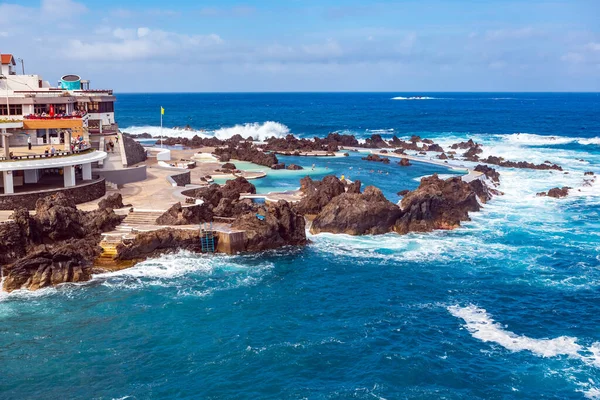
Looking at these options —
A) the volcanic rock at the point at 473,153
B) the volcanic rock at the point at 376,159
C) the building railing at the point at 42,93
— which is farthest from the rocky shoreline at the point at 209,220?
the volcanic rock at the point at 473,153

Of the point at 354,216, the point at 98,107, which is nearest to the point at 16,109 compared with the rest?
the point at 98,107

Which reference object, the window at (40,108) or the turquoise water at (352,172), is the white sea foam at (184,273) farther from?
the window at (40,108)

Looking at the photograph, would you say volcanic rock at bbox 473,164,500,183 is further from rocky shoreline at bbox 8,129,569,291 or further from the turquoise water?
rocky shoreline at bbox 8,129,569,291

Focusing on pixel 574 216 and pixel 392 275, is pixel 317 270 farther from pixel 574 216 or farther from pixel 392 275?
pixel 574 216

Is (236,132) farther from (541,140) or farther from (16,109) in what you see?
(16,109)

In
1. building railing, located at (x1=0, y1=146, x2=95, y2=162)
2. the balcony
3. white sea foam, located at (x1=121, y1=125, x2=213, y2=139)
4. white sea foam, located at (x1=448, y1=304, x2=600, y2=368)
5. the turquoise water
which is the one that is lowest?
white sea foam, located at (x1=448, y1=304, x2=600, y2=368)

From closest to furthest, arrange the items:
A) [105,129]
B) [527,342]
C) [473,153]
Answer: [527,342]
[105,129]
[473,153]

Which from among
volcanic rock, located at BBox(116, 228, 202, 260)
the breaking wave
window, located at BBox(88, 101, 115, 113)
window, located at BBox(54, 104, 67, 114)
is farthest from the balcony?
the breaking wave
